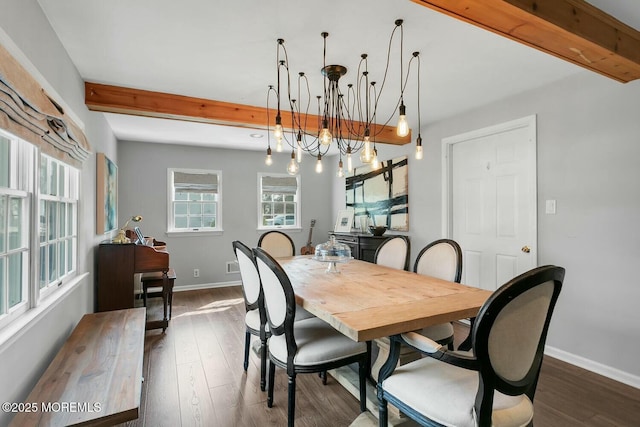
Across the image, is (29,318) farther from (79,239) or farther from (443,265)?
(443,265)

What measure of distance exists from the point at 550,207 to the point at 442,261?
1145 millimetres

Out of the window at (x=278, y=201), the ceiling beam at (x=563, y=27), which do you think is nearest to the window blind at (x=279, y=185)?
the window at (x=278, y=201)

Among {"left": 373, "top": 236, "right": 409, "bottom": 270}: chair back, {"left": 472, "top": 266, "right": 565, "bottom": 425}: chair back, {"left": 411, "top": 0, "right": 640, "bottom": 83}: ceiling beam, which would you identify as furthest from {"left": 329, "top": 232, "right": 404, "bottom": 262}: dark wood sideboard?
{"left": 472, "top": 266, "right": 565, "bottom": 425}: chair back

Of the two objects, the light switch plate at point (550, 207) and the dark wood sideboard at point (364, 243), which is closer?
the light switch plate at point (550, 207)

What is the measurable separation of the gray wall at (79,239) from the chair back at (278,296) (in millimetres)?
1135

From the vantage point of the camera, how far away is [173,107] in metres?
3.12

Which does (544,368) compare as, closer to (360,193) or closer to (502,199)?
(502,199)

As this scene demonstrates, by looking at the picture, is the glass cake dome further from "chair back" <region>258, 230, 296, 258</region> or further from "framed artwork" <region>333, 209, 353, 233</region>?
"framed artwork" <region>333, 209, 353, 233</region>

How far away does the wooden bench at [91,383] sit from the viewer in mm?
1321

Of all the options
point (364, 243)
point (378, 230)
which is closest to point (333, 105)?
point (378, 230)

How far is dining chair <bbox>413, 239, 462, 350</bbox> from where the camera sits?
2.18 m

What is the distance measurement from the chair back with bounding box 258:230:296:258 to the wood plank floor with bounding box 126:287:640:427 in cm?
100

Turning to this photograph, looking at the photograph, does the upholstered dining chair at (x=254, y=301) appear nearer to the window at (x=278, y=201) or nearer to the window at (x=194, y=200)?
the window at (x=194, y=200)

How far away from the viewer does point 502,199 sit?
129 inches
